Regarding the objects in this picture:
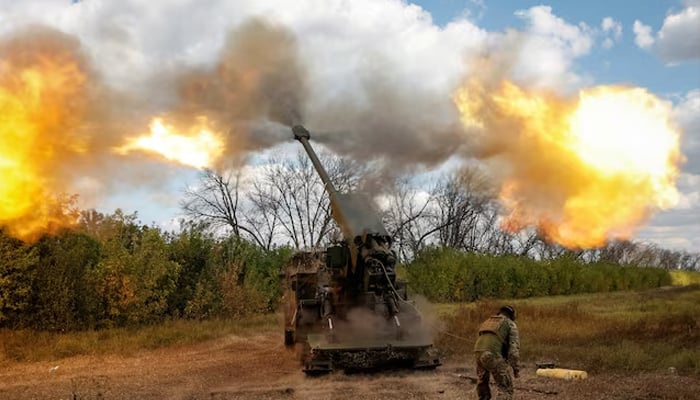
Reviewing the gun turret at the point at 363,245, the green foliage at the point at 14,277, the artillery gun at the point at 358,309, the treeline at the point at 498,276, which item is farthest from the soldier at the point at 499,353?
the treeline at the point at 498,276

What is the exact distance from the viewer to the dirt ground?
1179 centimetres

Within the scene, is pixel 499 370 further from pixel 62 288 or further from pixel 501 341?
pixel 62 288

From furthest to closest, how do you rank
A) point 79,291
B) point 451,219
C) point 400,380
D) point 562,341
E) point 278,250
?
1. point 451,219
2. point 278,250
3. point 79,291
4. point 562,341
5. point 400,380

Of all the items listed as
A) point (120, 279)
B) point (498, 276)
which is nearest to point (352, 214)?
point (120, 279)

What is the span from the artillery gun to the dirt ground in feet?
1.22

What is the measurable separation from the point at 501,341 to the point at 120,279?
15.1m

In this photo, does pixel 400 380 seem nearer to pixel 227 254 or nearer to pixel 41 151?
pixel 41 151

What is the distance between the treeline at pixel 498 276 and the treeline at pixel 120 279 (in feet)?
36.5

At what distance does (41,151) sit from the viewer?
54.0ft

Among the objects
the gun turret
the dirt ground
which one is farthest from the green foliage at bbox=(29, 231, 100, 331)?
the gun turret

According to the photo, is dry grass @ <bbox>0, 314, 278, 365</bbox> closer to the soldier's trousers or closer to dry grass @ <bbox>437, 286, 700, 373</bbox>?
dry grass @ <bbox>437, 286, 700, 373</bbox>

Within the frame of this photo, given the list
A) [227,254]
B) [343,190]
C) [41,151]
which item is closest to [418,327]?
[343,190]

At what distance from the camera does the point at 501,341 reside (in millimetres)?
9984

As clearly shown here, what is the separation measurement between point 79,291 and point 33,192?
16.4 feet
